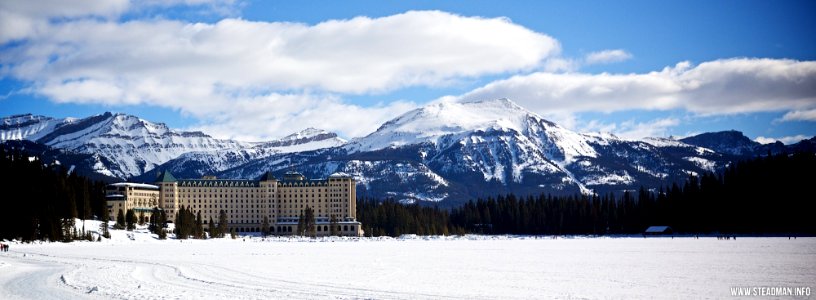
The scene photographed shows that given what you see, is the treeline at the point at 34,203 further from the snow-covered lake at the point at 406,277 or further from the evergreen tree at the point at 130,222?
the snow-covered lake at the point at 406,277

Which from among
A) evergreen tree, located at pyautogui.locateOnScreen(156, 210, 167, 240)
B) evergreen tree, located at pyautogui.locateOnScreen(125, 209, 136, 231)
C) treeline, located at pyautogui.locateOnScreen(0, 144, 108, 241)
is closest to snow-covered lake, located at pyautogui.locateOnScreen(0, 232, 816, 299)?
treeline, located at pyautogui.locateOnScreen(0, 144, 108, 241)

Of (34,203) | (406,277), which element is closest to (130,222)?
(34,203)

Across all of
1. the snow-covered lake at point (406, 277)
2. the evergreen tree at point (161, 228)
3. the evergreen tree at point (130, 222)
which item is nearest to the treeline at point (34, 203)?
the evergreen tree at point (161, 228)

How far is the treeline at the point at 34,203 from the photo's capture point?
130 m

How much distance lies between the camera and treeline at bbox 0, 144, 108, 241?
130 metres

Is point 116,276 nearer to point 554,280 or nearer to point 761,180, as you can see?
point 554,280

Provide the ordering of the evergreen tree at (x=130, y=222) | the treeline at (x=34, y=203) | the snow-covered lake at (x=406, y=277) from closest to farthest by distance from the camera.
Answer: the snow-covered lake at (x=406, y=277)
the treeline at (x=34, y=203)
the evergreen tree at (x=130, y=222)

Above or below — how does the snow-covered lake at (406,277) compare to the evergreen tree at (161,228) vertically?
below

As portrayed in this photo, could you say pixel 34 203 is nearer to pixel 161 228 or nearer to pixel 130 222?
pixel 161 228

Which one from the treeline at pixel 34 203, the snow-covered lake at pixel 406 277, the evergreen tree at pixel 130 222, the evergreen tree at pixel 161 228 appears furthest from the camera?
the evergreen tree at pixel 130 222

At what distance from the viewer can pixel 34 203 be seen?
136 metres

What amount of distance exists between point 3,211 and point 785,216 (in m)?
139

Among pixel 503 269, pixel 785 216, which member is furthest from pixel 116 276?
pixel 785 216

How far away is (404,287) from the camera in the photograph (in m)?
56.0
